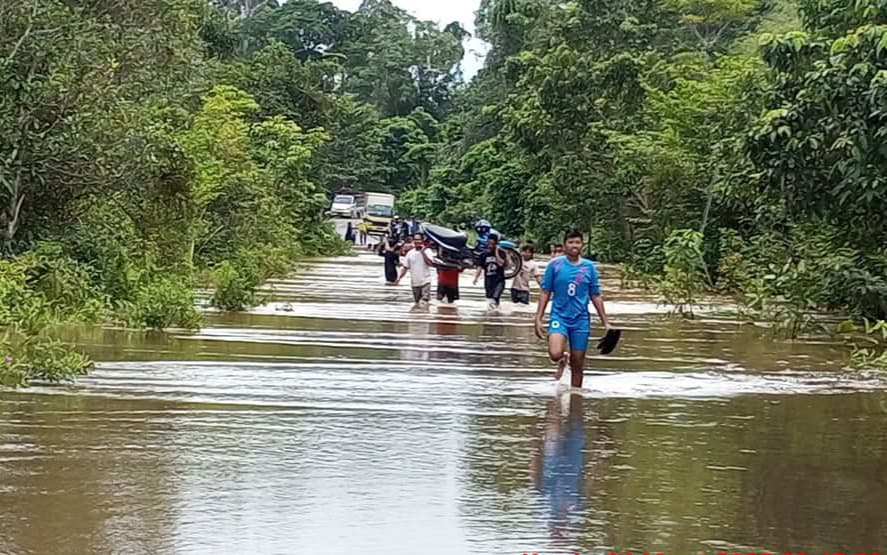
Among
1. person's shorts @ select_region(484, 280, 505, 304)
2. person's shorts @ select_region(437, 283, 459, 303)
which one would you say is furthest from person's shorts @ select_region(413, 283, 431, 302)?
person's shorts @ select_region(484, 280, 505, 304)

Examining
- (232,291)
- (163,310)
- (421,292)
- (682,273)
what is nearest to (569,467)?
(163,310)

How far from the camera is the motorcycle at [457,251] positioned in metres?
26.0

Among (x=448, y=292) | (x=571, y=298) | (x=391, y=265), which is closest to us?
(x=571, y=298)

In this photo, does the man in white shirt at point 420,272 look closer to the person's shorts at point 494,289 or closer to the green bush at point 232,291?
the person's shorts at point 494,289

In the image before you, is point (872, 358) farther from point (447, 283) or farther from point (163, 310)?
point (447, 283)

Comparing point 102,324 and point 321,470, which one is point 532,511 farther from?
point 102,324

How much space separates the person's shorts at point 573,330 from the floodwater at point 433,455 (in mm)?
509

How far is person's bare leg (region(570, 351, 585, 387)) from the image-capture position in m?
12.0

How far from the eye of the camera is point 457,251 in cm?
3031

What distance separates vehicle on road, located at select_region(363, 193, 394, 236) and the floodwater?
56351mm

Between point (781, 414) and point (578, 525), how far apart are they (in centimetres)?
470

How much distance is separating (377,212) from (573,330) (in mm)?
62283

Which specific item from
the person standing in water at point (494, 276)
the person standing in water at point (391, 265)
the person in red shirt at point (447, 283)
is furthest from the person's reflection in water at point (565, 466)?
the person standing in water at point (391, 265)

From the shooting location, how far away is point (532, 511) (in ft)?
22.9
